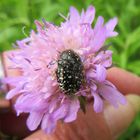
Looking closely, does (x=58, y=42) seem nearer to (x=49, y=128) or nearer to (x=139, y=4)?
(x=49, y=128)

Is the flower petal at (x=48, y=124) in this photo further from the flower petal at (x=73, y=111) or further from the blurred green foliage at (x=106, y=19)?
the blurred green foliage at (x=106, y=19)

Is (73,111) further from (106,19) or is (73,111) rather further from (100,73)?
(106,19)

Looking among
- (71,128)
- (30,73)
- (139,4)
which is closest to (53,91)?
(30,73)

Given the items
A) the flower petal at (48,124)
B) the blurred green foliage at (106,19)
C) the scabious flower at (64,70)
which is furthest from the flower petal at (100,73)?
the blurred green foliage at (106,19)

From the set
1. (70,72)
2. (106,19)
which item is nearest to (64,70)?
(70,72)

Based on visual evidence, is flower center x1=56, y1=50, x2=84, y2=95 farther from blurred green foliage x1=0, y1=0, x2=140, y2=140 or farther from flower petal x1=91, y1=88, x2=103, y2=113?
blurred green foliage x1=0, y1=0, x2=140, y2=140

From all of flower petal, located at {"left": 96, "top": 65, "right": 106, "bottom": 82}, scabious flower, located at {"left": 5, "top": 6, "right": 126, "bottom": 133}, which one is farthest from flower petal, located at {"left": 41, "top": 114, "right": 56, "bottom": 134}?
flower petal, located at {"left": 96, "top": 65, "right": 106, "bottom": 82}

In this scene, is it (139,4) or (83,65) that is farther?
(139,4)
